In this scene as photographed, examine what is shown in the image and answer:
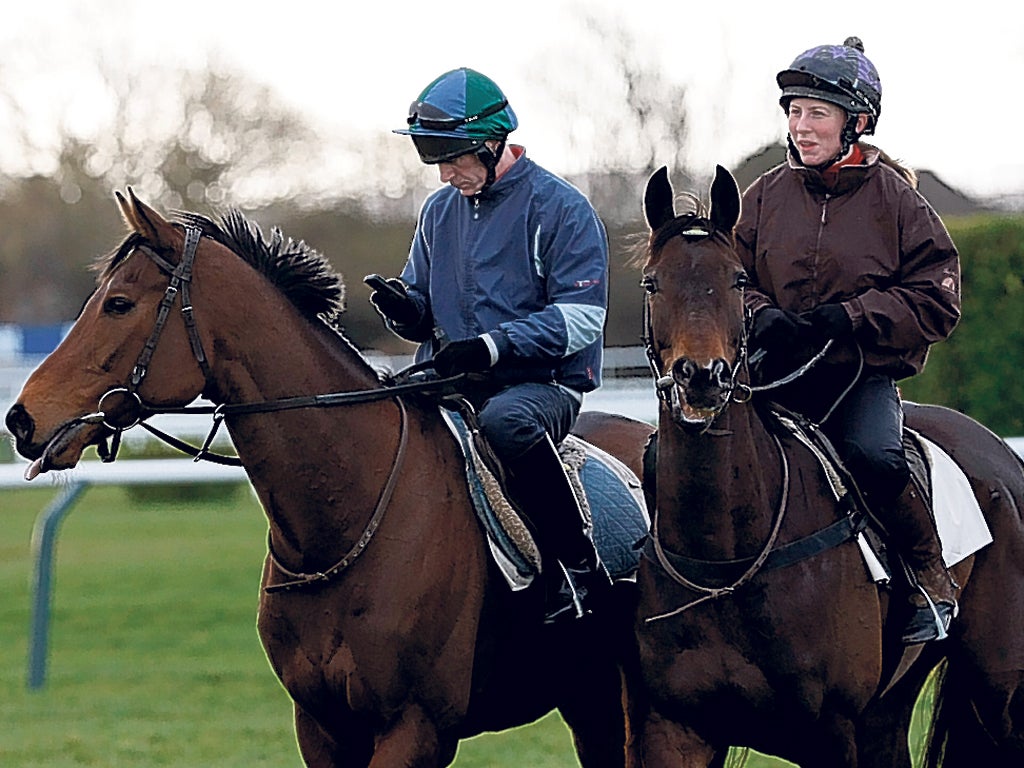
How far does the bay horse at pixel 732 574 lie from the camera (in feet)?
14.9

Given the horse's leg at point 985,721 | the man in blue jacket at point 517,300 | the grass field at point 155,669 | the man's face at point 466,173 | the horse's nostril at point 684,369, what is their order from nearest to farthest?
1. the horse's nostril at point 684,369
2. the man in blue jacket at point 517,300
3. the man's face at point 466,173
4. the horse's leg at point 985,721
5. the grass field at point 155,669

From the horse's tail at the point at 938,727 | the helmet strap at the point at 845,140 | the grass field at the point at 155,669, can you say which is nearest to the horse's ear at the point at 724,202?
the helmet strap at the point at 845,140

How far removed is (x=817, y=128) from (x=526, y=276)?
3.16 feet

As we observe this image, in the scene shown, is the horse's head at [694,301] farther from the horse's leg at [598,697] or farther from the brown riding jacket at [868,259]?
the horse's leg at [598,697]

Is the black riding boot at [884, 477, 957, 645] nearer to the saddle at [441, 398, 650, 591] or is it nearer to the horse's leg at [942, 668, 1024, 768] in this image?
the horse's leg at [942, 668, 1024, 768]

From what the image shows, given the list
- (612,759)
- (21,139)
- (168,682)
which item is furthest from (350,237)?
(612,759)

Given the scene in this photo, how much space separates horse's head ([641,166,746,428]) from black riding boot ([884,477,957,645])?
816 mm

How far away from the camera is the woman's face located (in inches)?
198

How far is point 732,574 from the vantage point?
4.72 metres

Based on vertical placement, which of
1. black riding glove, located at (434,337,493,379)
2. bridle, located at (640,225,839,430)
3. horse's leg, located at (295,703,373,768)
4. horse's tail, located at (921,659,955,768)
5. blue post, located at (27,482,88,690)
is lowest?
blue post, located at (27,482,88,690)

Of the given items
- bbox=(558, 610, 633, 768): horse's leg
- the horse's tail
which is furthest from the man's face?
the horse's tail

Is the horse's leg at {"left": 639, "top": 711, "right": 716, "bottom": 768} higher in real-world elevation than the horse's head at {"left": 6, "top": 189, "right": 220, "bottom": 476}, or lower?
lower

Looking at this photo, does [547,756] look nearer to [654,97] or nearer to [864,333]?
[864,333]

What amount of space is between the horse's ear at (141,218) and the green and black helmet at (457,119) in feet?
2.74
